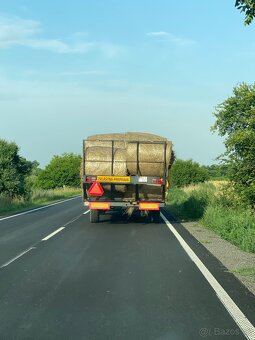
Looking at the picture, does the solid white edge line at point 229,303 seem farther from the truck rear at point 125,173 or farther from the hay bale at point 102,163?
the hay bale at point 102,163

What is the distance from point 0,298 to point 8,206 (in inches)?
916

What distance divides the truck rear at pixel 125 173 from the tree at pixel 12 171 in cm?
1735

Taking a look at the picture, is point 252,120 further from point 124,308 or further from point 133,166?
point 124,308

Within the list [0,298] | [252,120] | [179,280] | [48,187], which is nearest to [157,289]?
[179,280]

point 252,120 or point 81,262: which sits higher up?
point 252,120

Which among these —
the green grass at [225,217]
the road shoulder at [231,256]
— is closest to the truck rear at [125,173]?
the green grass at [225,217]

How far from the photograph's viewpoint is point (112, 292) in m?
6.93

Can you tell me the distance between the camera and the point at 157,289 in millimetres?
7148

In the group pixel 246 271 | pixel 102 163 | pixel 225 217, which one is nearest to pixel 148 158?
pixel 102 163

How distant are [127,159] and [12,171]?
61.7 feet

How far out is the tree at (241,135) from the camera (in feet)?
61.0

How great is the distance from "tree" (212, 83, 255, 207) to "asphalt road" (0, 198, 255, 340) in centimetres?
726

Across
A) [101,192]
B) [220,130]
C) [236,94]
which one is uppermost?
[236,94]

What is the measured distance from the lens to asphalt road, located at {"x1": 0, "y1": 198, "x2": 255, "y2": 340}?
5230 mm
